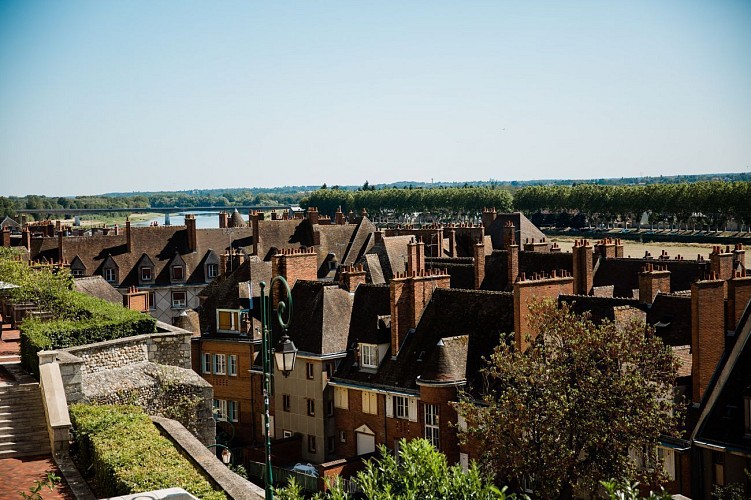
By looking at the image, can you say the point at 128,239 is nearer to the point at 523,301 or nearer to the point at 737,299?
the point at 523,301

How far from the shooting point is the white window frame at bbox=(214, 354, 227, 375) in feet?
161

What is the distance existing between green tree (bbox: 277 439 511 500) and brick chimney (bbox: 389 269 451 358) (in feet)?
75.9

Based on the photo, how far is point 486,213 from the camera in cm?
9175

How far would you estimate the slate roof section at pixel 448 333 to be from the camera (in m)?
37.8

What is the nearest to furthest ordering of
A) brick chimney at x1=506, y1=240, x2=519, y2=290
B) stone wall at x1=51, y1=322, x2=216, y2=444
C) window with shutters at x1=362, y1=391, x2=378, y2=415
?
stone wall at x1=51, y1=322, x2=216, y2=444 < window with shutters at x1=362, y1=391, x2=378, y2=415 < brick chimney at x1=506, y1=240, x2=519, y2=290

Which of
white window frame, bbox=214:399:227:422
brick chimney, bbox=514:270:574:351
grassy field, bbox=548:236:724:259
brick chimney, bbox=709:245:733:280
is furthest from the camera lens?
grassy field, bbox=548:236:724:259

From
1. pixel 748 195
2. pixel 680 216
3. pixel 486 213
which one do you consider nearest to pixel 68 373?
pixel 486 213

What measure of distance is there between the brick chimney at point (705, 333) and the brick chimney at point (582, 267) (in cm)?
1599

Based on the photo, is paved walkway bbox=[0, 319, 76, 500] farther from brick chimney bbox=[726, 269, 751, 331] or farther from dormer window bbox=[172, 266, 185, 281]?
dormer window bbox=[172, 266, 185, 281]

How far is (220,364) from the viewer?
49125 millimetres

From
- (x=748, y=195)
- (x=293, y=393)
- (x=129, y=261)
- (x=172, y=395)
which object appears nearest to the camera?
(x=172, y=395)

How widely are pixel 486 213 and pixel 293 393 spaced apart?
50.6 m

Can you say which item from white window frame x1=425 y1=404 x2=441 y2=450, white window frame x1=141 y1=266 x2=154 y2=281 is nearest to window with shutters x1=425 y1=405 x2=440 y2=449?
white window frame x1=425 y1=404 x2=441 y2=450

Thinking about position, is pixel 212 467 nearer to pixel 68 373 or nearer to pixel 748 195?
pixel 68 373
